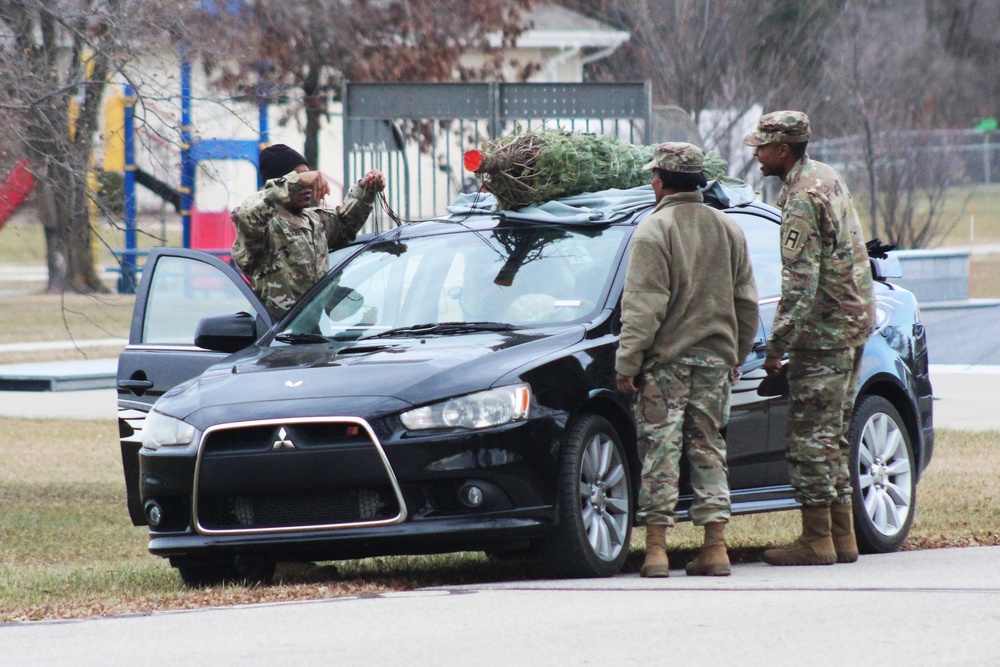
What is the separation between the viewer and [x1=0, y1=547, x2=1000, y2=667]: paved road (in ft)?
16.7

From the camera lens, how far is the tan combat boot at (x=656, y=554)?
22.0 feet

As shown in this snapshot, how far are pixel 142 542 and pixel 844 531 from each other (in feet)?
13.2

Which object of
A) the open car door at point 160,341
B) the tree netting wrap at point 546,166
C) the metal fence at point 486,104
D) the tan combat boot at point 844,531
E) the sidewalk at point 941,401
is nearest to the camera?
the tan combat boot at point 844,531

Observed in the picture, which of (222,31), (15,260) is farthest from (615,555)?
(15,260)

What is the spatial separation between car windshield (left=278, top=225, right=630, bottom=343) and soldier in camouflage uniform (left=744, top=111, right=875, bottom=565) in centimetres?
75

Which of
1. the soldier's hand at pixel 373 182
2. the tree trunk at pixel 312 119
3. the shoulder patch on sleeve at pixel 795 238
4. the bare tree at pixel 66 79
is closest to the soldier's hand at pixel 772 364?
the shoulder patch on sleeve at pixel 795 238

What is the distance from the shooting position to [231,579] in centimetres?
735

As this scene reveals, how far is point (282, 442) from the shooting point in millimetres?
6355

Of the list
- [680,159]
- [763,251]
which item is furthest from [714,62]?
[680,159]

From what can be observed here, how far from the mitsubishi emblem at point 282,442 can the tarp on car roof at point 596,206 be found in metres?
1.76

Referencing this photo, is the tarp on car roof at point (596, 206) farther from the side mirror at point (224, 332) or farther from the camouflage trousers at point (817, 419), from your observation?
the side mirror at point (224, 332)

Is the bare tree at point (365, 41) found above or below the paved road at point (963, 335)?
above

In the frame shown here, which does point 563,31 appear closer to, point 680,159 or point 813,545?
point 813,545

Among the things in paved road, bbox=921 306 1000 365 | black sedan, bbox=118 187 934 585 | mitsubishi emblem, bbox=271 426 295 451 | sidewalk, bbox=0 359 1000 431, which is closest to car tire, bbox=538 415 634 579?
black sedan, bbox=118 187 934 585
